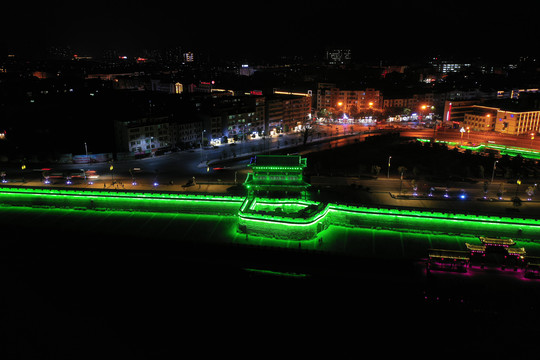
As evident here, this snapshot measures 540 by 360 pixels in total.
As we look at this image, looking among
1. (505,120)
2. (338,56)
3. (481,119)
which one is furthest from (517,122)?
(338,56)

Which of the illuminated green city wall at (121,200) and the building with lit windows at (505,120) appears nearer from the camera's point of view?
the illuminated green city wall at (121,200)

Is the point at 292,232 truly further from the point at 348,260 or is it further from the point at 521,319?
the point at 521,319

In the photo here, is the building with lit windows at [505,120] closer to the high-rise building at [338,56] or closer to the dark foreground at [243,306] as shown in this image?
the dark foreground at [243,306]

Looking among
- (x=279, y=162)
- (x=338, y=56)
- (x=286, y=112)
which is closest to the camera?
(x=279, y=162)

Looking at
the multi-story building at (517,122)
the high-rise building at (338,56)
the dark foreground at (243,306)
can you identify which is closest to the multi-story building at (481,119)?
the multi-story building at (517,122)

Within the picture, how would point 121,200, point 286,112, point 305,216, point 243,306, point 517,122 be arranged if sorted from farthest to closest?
point 286,112 < point 517,122 < point 121,200 < point 305,216 < point 243,306

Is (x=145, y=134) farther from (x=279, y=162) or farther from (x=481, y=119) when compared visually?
(x=481, y=119)

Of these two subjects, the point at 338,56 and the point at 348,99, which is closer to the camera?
the point at 348,99

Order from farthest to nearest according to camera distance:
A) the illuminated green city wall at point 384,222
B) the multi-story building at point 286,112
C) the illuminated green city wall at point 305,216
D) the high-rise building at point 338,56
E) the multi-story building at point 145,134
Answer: the high-rise building at point 338,56
the multi-story building at point 286,112
the multi-story building at point 145,134
the illuminated green city wall at point 305,216
the illuminated green city wall at point 384,222
